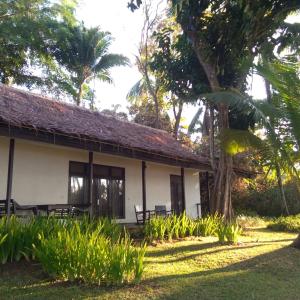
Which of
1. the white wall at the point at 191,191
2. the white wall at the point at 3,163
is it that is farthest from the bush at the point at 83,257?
the white wall at the point at 191,191

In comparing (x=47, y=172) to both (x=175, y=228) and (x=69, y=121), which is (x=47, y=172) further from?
(x=175, y=228)

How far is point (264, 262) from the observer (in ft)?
25.9

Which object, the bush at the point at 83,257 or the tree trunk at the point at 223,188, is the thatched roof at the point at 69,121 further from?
the bush at the point at 83,257

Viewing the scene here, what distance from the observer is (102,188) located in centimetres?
1333

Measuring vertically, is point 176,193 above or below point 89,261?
above

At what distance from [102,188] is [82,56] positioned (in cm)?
1568

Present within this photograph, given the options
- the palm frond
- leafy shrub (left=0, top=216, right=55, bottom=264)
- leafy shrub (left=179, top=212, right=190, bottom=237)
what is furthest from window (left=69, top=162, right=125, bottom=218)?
the palm frond

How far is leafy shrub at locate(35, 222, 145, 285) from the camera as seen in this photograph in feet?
18.4

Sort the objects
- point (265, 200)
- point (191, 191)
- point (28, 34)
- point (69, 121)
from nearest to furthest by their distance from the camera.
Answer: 1. point (69, 121)
2. point (191, 191)
3. point (265, 200)
4. point (28, 34)

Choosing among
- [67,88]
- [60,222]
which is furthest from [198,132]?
[60,222]

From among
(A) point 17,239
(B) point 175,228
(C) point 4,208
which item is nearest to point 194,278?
(A) point 17,239

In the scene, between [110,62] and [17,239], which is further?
[110,62]

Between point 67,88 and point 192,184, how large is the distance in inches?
495

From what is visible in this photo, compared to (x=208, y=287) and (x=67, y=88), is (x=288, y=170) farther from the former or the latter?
(x=67, y=88)
